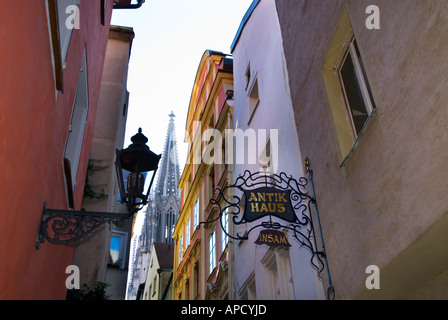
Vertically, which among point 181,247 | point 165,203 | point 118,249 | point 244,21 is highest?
point 165,203

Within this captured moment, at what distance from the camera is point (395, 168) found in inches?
181

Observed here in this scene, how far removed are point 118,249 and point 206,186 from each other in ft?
14.4

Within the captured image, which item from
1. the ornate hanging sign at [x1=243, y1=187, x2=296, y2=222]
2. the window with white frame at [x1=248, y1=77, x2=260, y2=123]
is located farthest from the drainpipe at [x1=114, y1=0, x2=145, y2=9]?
the ornate hanging sign at [x1=243, y1=187, x2=296, y2=222]

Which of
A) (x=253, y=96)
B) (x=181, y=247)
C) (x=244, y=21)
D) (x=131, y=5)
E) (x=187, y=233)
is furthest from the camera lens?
(x=181, y=247)

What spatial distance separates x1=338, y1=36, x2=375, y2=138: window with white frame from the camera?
230 inches

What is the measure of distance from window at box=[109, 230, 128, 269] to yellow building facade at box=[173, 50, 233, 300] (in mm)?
3092

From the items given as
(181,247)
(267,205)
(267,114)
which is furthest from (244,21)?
(181,247)

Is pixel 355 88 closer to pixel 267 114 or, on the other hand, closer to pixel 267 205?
pixel 267 205

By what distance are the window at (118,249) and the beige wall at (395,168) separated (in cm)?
1303

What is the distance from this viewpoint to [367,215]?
5172mm

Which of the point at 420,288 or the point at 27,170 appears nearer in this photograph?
the point at 27,170
